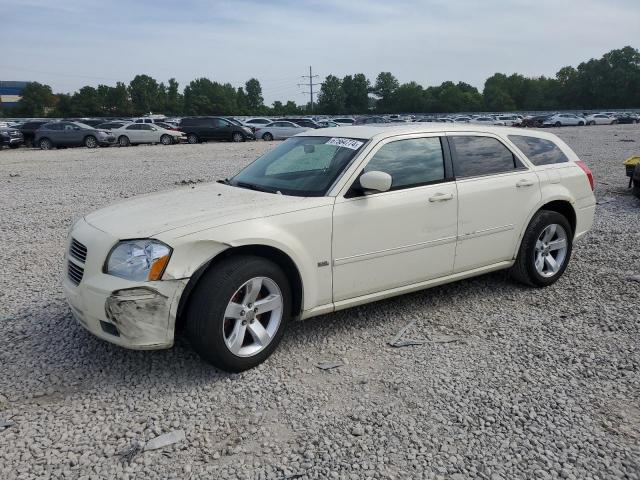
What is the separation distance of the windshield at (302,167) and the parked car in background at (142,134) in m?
27.8

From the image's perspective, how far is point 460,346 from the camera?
403 cm

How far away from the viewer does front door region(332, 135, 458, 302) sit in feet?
12.9

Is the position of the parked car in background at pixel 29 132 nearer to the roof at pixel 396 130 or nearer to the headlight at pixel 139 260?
the roof at pixel 396 130

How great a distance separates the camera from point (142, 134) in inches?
1207

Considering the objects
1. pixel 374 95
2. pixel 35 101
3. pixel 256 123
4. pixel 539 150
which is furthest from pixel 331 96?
pixel 539 150

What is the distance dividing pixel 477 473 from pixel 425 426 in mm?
440

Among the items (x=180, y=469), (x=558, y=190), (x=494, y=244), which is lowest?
(x=180, y=469)

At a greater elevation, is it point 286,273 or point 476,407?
point 286,273

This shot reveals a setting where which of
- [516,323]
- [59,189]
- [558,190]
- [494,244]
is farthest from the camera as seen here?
[59,189]

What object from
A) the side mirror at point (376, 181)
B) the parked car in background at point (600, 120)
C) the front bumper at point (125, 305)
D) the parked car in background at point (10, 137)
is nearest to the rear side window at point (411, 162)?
the side mirror at point (376, 181)

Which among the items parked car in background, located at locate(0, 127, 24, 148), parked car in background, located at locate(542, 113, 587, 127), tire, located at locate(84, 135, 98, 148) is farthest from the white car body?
parked car in background, located at locate(542, 113, 587, 127)

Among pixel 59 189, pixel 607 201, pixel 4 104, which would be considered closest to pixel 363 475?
pixel 607 201

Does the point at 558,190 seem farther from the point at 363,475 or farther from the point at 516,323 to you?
the point at 363,475

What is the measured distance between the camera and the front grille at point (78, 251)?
3.57 m
